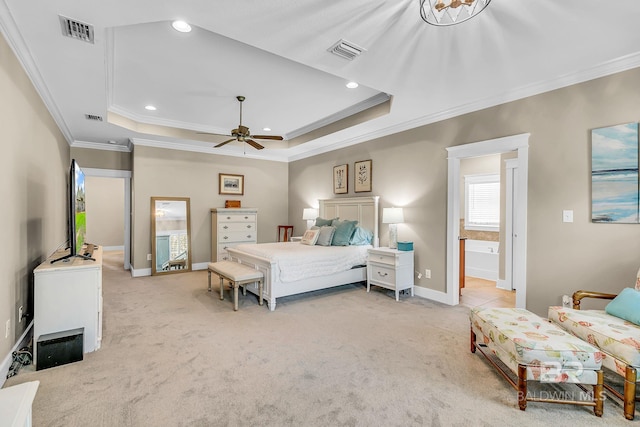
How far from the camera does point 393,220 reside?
14.6 feet

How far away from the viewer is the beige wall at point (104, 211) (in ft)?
30.2

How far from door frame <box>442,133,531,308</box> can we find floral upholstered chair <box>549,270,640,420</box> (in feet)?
A: 2.56

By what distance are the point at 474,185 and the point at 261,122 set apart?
4209mm

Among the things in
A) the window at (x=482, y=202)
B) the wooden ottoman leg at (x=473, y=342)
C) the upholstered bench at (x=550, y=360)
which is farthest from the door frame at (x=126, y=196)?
the window at (x=482, y=202)

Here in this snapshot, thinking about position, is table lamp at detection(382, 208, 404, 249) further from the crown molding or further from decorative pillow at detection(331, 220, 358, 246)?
the crown molding

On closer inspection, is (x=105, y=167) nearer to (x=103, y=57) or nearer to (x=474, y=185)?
(x=103, y=57)

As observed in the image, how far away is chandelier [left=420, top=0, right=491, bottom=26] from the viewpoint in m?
1.81

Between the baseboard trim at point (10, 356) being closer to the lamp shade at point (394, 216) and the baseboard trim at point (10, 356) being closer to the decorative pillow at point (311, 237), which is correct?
the decorative pillow at point (311, 237)

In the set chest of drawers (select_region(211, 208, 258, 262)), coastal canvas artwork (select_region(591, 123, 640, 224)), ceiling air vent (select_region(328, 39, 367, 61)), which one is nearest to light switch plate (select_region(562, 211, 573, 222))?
coastal canvas artwork (select_region(591, 123, 640, 224))

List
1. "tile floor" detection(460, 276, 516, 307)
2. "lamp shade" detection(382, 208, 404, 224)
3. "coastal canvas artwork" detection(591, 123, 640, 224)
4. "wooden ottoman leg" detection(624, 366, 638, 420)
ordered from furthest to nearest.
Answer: "lamp shade" detection(382, 208, 404, 224)
"tile floor" detection(460, 276, 516, 307)
"coastal canvas artwork" detection(591, 123, 640, 224)
"wooden ottoman leg" detection(624, 366, 638, 420)

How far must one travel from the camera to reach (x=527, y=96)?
3254mm

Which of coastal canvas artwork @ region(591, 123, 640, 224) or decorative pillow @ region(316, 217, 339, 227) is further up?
coastal canvas artwork @ region(591, 123, 640, 224)

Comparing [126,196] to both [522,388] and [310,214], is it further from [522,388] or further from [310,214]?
[522,388]

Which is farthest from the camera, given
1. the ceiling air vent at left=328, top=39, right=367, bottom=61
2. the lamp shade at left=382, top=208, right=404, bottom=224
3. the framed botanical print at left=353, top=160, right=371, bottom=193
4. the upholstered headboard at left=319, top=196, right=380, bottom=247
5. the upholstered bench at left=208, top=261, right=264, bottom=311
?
the framed botanical print at left=353, top=160, right=371, bottom=193
